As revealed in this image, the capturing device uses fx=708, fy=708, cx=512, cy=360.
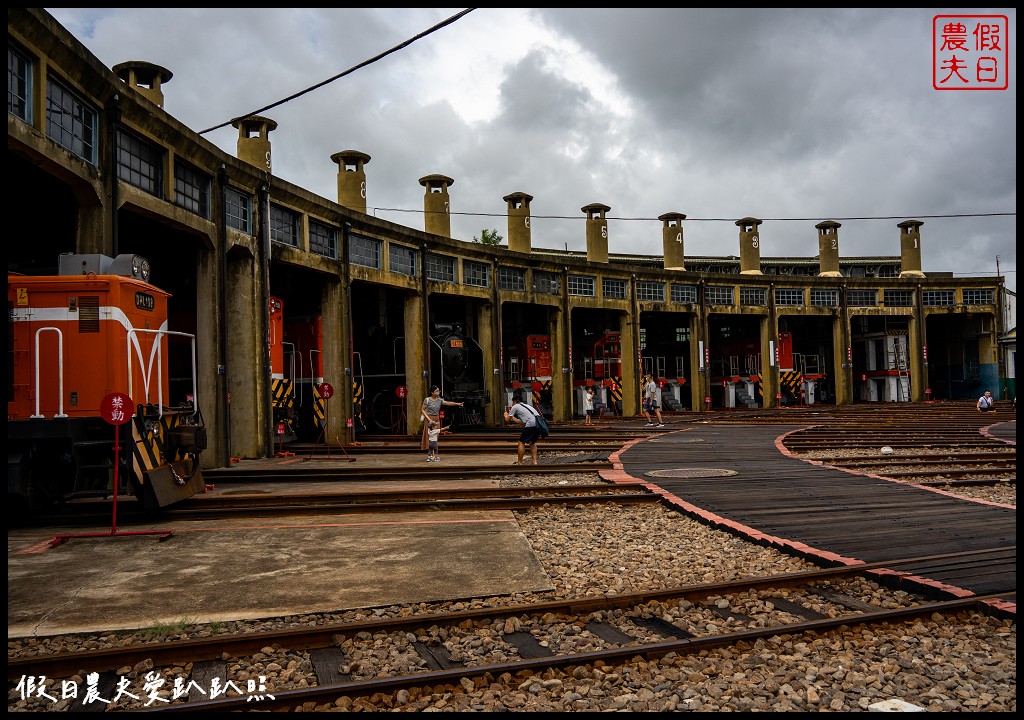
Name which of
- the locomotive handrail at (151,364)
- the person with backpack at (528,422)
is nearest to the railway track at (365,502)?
the locomotive handrail at (151,364)

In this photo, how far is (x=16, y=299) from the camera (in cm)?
891

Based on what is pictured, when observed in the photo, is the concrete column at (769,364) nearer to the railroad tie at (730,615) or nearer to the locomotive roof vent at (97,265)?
the locomotive roof vent at (97,265)

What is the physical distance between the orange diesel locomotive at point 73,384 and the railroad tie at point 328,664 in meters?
5.53

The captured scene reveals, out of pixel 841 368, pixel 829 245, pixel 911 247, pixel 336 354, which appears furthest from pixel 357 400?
pixel 911 247

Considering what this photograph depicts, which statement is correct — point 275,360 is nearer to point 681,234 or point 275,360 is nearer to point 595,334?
point 595,334

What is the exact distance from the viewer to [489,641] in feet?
16.0

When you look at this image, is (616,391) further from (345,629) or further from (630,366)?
(345,629)

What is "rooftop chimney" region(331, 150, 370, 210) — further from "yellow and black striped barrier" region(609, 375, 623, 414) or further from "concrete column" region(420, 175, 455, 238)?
"yellow and black striped barrier" region(609, 375, 623, 414)

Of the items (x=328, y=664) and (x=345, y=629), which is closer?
(x=328, y=664)

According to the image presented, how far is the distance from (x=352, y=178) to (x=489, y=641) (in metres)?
22.6

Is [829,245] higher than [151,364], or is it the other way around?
[829,245]

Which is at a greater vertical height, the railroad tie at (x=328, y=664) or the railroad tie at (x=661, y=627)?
the railroad tie at (x=328, y=664)

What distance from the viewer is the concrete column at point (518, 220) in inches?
1277

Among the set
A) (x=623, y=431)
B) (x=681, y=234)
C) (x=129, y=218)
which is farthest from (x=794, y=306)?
(x=129, y=218)
